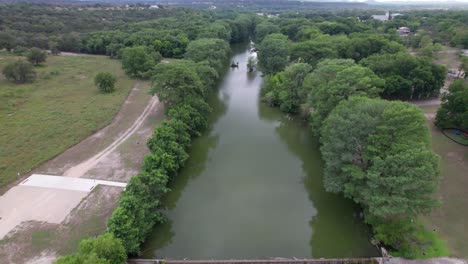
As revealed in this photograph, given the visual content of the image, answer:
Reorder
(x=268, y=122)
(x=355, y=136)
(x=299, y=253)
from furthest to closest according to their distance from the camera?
(x=268, y=122), (x=355, y=136), (x=299, y=253)

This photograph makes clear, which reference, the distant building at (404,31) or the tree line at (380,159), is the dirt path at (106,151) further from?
the distant building at (404,31)

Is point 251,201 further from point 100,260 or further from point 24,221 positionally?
point 24,221

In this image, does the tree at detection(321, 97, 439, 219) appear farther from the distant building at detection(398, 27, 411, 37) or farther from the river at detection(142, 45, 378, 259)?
the distant building at detection(398, 27, 411, 37)

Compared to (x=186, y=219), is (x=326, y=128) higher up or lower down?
higher up

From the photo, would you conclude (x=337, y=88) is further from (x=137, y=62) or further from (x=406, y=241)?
(x=137, y=62)

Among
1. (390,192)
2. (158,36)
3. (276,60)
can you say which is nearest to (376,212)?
(390,192)

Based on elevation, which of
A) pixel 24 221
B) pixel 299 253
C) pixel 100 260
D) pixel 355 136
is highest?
pixel 355 136
